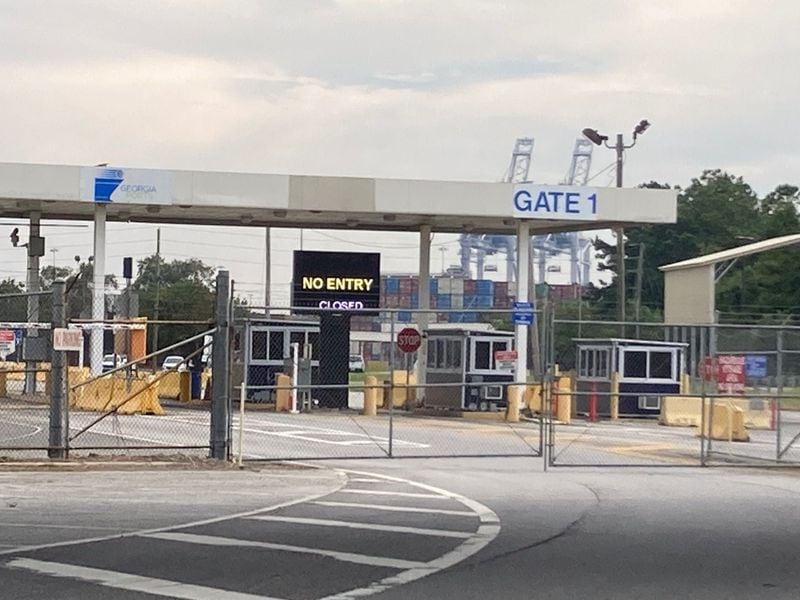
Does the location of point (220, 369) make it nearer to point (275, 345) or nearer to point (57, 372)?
point (57, 372)

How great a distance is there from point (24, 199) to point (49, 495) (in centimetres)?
2089

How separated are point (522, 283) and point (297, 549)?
91.1ft

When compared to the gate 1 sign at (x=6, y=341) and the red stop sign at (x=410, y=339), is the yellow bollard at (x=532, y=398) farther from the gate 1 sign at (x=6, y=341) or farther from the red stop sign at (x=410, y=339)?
the gate 1 sign at (x=6, y=341)

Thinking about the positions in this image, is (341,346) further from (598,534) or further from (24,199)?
(598,534)

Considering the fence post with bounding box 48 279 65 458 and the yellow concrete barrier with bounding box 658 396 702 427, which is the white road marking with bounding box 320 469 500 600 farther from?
the yellow concrete barrier with bounding box 658 396 702 427

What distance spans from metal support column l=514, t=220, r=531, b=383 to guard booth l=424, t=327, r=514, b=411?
1.81 ft

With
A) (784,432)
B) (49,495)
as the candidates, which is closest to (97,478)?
(49,495)

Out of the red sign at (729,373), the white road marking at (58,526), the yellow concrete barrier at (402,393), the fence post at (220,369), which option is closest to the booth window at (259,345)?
the yellow concrete barrier at (402,393)

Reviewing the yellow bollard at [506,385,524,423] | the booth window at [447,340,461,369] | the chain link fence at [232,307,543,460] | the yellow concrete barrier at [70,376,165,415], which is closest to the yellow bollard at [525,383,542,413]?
the chain link fence at [232,307,543,460]

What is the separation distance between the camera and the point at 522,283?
129 ft

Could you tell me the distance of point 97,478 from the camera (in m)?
18.6

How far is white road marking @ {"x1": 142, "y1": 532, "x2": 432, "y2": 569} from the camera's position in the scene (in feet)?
36.7

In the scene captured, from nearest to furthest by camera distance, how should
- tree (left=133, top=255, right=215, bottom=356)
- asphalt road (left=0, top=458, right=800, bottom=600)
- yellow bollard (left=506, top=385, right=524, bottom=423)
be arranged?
asphalt road (left=0, top=458, right=800, bottom=600), yellow bollard (left=506, top=385, right=524, bottom=423), tree (left=133, top=255, right=215, bottom=356)

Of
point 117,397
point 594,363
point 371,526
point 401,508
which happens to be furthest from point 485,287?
point 371,526
